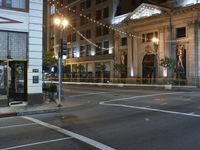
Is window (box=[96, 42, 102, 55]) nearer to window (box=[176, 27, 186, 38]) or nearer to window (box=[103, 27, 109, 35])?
window (box=[103, 27, 109, 35])

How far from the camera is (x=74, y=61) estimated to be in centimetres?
7344

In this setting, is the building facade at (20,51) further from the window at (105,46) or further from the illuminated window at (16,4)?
the window at (105,46)

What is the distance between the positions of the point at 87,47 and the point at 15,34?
2012 inches

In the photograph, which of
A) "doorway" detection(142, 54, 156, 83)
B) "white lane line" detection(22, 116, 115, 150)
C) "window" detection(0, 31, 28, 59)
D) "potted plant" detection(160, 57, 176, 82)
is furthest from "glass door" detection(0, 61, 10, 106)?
"doorway" detection(142, 54, 156, 83)

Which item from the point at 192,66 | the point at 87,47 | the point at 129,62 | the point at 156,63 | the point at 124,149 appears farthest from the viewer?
the point at 87,47

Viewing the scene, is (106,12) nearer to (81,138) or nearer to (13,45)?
(13,45)

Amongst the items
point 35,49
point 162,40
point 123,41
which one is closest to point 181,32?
point 162,40

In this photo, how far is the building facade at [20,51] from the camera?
1806 cm

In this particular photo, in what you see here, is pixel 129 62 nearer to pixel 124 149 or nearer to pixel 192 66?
pixel 192 66

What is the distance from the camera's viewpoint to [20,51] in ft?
61.2

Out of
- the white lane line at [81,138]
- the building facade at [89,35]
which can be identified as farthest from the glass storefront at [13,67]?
the building facade at [89,35]

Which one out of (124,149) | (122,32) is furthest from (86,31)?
(124,149)

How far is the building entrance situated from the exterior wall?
0.45 meters

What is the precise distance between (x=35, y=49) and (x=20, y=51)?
2.97 ft
